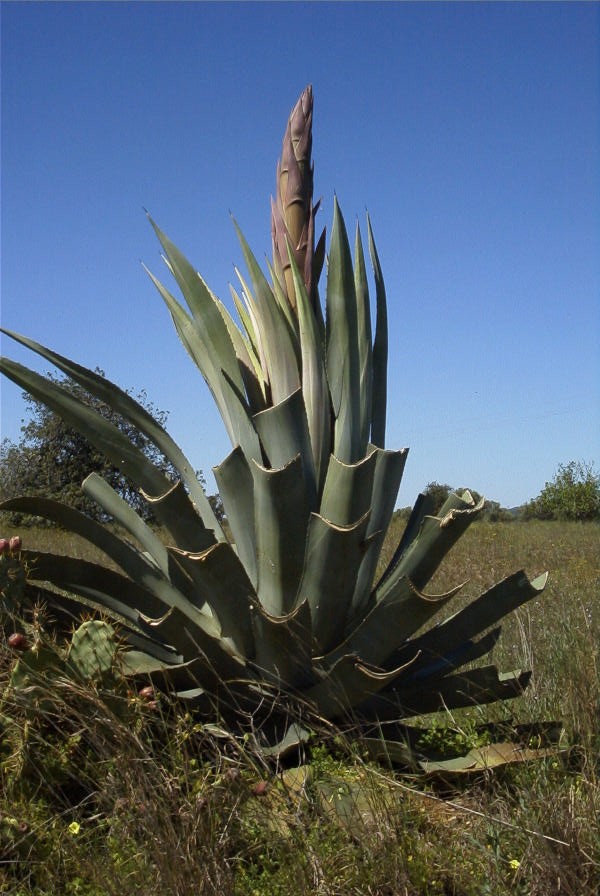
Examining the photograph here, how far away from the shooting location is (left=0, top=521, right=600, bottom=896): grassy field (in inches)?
96.6

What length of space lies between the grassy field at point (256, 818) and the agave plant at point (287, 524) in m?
0.26

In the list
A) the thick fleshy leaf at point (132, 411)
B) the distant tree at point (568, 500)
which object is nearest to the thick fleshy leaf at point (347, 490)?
the thick fleshy leaf at point (132, 411)

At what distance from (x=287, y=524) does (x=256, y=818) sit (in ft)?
3.05

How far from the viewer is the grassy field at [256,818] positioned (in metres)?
2.45

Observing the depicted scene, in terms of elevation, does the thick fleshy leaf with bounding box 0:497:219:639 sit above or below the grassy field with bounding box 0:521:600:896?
above

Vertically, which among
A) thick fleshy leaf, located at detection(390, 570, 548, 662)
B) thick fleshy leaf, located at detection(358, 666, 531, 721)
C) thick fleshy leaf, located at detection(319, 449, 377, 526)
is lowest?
thick fleshy leaf, located at detection(358, 666, 531, 721)

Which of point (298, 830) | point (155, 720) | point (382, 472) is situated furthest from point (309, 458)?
point (298, 830)

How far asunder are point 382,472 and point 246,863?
4.65ft

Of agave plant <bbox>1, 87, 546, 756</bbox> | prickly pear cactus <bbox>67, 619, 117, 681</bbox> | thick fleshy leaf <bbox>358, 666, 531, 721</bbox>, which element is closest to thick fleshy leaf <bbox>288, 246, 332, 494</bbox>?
agave plant <bbox>1, 87, 546, 756</bbox>

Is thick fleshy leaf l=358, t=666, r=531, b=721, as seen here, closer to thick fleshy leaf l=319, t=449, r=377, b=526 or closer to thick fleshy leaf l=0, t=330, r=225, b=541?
→ thick fleshy leaf l=319, t=449, r=377, b=526

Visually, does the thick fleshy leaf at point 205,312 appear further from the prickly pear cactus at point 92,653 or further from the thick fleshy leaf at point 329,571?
the prickly pear cactus at point 92,653

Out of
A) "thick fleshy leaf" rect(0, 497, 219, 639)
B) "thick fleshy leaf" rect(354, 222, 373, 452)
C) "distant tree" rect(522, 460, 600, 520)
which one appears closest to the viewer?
"thick fleshy leaf" rect(0, 497, 219, 639)

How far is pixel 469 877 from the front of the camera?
8.23 ft

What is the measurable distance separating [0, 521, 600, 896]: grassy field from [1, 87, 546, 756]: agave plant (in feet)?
0.87
